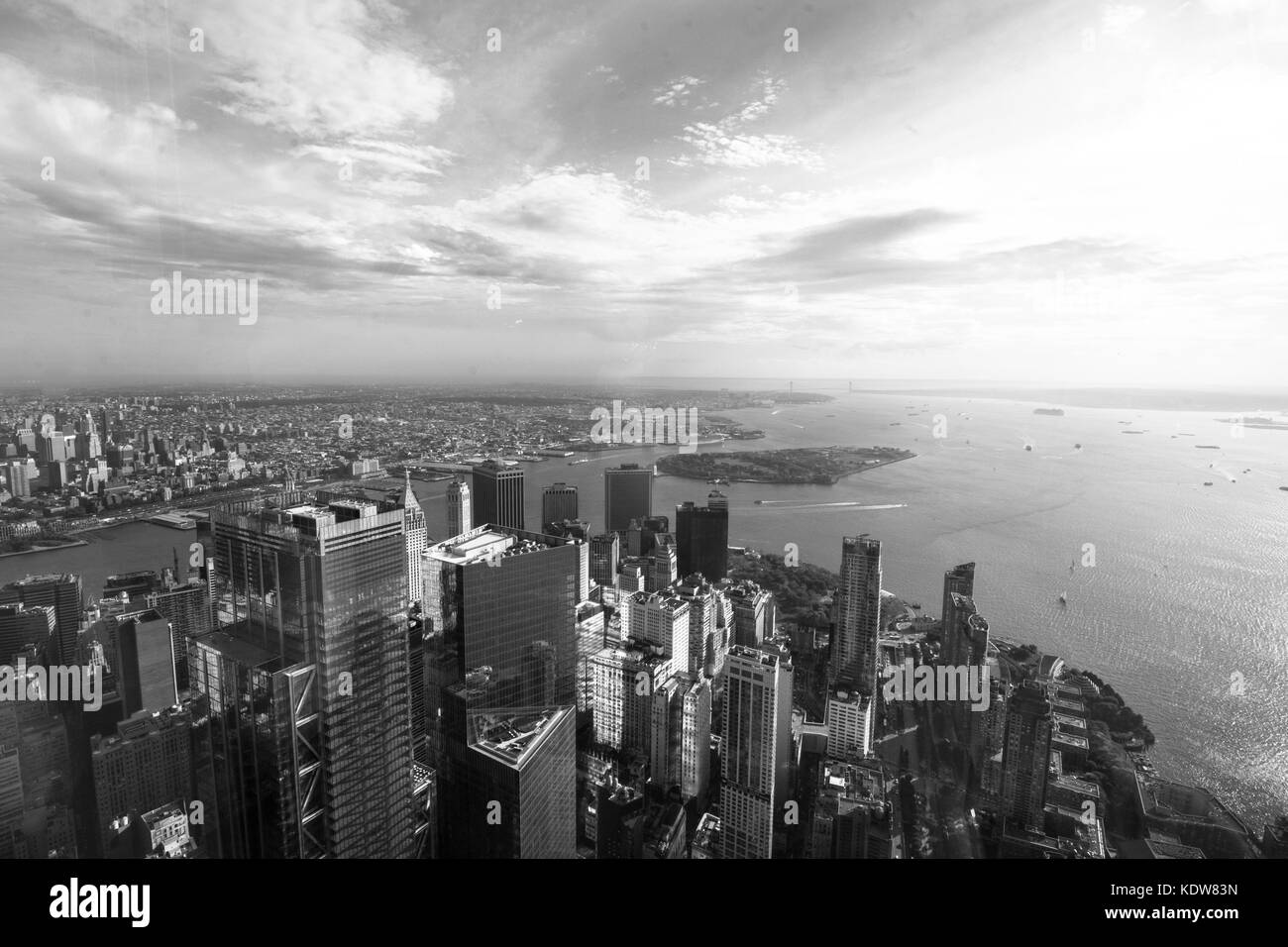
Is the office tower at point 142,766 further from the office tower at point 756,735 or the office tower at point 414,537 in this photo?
the office tower at point 756,735

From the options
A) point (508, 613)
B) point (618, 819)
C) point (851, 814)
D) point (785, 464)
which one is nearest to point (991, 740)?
point (851, 814)

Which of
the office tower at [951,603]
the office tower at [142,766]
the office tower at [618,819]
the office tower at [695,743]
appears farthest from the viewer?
the office tower at [951,603]

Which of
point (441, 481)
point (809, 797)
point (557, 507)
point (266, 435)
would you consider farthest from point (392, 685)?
point (557, 507)

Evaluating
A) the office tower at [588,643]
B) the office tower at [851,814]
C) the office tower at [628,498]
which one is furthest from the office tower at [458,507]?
the office tower at [851,814]

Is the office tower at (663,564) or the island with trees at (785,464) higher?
the island with trees at (785,464)

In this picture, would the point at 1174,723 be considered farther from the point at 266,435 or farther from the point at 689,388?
the point at 266,435

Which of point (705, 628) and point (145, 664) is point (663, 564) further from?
point (145, 664)

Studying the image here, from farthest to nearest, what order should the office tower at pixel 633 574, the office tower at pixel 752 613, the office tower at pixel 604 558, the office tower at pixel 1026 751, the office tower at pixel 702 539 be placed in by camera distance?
the office tower at pixel 702 539 → the office tower at pixel 604 558 → the office tower at pixel 633 574 → the office tower at pixel 752 613 → the office tower at pixel 1026 751
